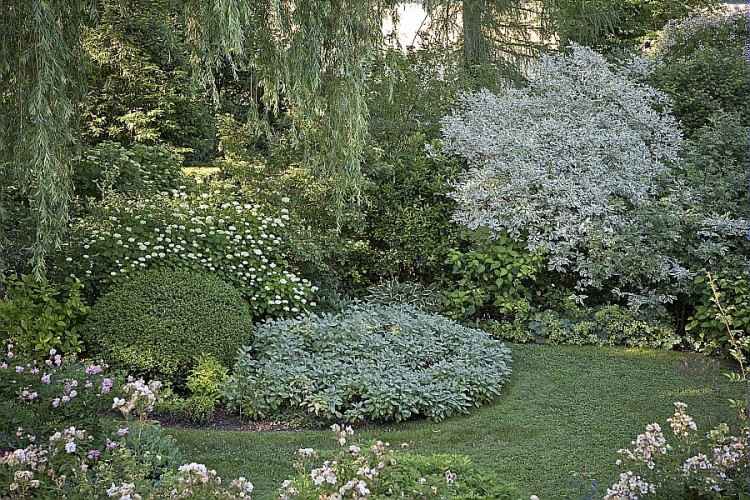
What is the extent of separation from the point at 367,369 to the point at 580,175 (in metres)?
3.25

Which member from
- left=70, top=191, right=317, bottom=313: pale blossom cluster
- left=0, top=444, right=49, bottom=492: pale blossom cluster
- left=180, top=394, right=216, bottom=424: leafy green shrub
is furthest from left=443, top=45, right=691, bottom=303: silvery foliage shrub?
left=0, top=444, right=49, bottom=492: pale blossom cluster

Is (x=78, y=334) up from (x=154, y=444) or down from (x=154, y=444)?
up

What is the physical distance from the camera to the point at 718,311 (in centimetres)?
640

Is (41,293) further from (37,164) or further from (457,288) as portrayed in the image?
(457,288)

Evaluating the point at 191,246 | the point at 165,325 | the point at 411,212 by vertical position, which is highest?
the point at 411,212

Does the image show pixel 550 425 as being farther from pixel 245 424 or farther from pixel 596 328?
pixel 596 328

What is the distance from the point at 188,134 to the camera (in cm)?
1127

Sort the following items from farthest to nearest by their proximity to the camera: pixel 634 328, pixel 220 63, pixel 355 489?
pixel 634 328 → pixel 220 63 → pixel 355 489

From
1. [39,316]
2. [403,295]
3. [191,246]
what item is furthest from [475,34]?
[39,316]

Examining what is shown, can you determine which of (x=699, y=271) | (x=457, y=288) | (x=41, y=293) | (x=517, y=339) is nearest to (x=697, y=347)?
(x=699, y=271)

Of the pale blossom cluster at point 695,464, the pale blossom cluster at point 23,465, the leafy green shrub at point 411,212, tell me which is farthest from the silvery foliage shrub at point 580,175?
the pale blossom cluster at point 23,465

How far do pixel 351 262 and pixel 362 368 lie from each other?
2.82 m

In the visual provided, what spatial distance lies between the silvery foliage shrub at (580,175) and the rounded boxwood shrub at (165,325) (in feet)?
9.17

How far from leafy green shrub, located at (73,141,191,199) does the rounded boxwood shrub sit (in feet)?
6.03
